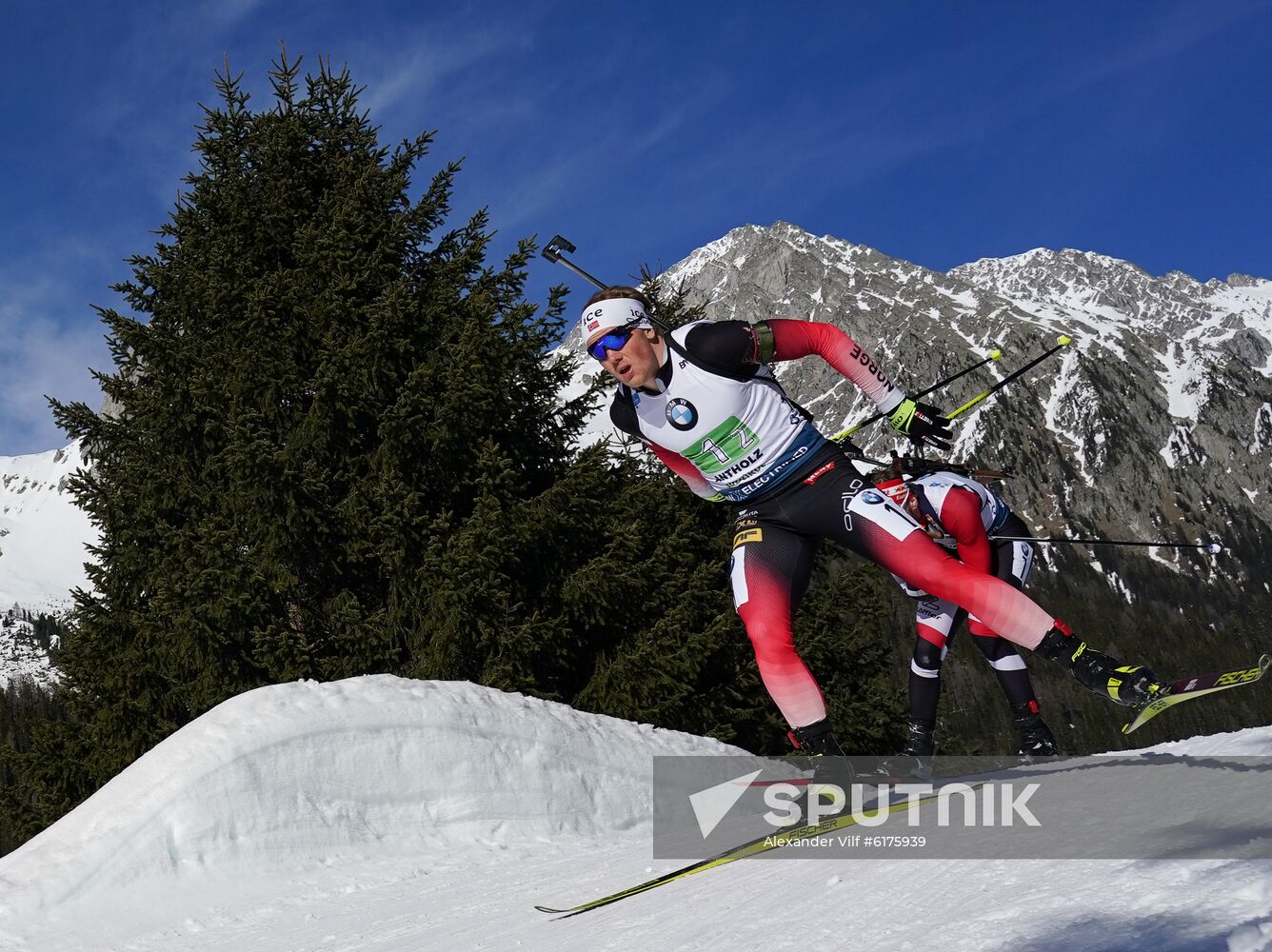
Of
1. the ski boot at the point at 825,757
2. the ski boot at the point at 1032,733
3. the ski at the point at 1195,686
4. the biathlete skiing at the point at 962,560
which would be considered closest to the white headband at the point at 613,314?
the biathlete skiing at the point at 962,560

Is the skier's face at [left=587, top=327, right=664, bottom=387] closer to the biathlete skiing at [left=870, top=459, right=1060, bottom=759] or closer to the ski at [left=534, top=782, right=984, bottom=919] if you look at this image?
the biathlete skiing at [left=870, top=459, right=1060, bottom=759]

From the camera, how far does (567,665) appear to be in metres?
11.9

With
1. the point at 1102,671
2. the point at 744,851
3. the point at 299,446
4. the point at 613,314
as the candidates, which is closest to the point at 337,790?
the point at 744,851

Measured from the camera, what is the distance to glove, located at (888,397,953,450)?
15.8 feet

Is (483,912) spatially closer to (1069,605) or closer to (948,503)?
(948,503)

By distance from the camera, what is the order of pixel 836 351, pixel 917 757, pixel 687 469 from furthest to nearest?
1. pixel 917 757
2. pixel 687 469
3. pixel 836 351

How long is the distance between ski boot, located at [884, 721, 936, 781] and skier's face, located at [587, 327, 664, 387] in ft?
10.1

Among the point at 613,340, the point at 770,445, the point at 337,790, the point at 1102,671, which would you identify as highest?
the point at 613,340

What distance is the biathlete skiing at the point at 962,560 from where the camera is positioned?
6164 mm

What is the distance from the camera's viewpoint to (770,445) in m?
4.97

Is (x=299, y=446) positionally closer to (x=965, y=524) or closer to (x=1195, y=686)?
(x=965, y=524)

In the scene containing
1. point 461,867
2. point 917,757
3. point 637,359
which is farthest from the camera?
point 917,757

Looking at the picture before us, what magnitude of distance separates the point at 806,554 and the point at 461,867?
263cm

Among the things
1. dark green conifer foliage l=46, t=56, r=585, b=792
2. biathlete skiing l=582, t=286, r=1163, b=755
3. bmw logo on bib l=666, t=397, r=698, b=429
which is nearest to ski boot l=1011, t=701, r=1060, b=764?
biathlete skiing l=582, t=286, r=1163, b=755
